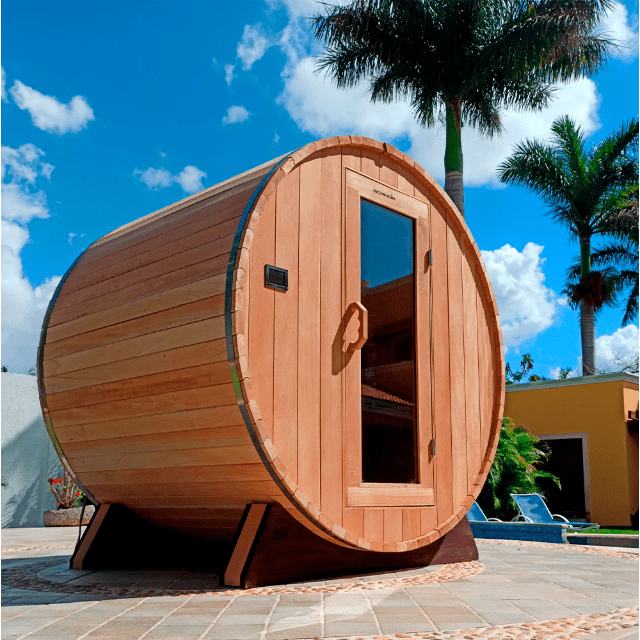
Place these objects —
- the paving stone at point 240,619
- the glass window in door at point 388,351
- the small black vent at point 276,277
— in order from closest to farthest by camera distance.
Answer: the paving stone at point 240,619 < the small black vent at point 276,277 < the glass window in door at point 388,351

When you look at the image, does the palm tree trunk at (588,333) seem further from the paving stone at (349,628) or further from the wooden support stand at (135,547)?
the paving stone at (349,628)

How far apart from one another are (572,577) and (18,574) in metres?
3.52

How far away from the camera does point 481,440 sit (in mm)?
5496

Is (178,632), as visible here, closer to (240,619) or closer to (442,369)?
(240,619)

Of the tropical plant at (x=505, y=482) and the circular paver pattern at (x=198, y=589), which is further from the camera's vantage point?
the tropical plant at (x=505, y=482)

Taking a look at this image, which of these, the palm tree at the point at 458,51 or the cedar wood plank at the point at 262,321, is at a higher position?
the palm tree at the point at 458,51

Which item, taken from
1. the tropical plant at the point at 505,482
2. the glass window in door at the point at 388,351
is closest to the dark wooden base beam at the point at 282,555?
the glass window in door at the point at 388,351

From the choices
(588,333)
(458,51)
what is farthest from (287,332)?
(588,333)

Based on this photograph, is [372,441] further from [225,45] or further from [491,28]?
[491,28]

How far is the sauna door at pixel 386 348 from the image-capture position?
14.7ft

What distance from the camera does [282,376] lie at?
4051 millimetres

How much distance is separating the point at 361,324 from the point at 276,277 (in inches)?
26.7

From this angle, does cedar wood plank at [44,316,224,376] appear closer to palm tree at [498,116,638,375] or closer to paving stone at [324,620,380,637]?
paving stone at [324,620,380,637]

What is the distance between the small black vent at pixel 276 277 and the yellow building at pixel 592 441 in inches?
496
